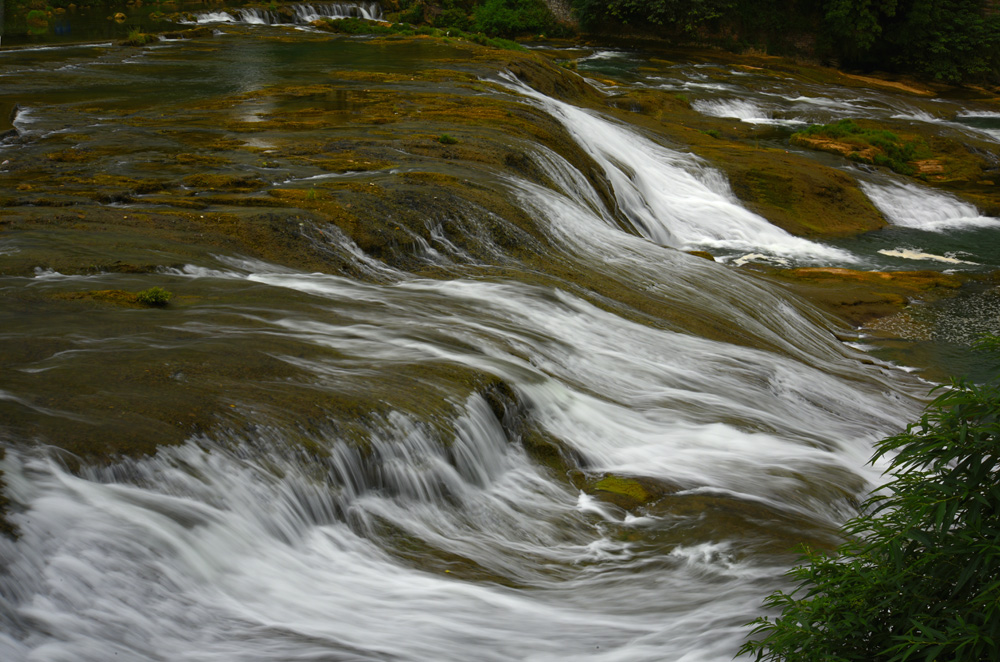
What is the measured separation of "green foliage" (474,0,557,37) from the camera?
40625mm

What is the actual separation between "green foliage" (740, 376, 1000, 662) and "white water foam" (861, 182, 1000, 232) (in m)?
16.3

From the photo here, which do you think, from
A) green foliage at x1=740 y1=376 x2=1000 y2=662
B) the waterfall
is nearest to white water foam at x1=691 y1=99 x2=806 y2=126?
the waterfall

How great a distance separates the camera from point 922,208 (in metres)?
18.9

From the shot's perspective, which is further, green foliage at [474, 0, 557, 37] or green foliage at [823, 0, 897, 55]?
green foliage at [474, 0, 557, 37]

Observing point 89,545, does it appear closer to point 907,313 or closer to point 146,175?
point 146,175

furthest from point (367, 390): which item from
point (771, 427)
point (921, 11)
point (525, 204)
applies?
point (921, 11)

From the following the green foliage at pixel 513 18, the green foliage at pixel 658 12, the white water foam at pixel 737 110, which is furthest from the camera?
the green foliage at pixel 513 18

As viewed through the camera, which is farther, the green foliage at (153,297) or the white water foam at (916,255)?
the white water foam at (916,255)

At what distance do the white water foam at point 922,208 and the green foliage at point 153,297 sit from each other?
15.3 meters

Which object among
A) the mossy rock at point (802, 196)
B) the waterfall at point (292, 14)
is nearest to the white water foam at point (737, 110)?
the mossy rock at point (802, 196)

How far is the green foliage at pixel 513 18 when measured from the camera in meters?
40.6

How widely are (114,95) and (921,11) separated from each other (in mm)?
32214

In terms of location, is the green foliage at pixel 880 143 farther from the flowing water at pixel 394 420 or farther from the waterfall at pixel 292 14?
the waterfall at pixel 292 14

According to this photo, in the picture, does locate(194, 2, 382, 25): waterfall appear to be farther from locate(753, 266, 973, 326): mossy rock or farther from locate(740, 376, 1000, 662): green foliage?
locate(740, 376, 1000, 662): green foliage
